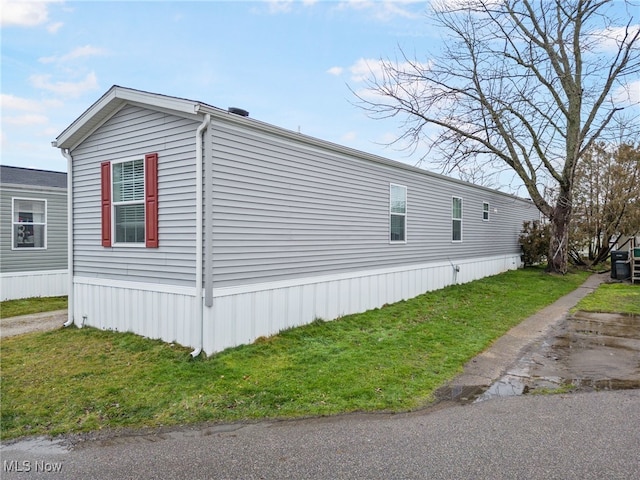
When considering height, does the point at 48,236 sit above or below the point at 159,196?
below

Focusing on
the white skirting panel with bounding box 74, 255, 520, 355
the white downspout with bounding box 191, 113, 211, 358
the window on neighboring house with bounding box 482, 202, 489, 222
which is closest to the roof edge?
the white downspout with bounding box 191, 113, 211, 358

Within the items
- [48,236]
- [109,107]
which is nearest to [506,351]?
[109,107]

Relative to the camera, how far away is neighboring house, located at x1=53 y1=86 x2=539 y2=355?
564 centimetres

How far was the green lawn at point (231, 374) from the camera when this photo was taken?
3975 mm

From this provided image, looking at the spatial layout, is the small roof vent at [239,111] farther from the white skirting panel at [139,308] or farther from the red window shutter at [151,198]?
the white skirting panel at [139,308]

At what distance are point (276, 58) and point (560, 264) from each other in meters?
13.1

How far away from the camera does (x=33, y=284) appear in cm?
1102

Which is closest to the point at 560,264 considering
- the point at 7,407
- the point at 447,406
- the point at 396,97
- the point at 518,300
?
the point at 518,300

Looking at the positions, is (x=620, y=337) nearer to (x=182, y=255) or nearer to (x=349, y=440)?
(x=349, y=440)

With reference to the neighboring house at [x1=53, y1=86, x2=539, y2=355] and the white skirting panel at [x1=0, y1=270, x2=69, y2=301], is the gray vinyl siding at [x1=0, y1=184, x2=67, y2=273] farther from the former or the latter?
the neighboring house at [x1=53, y1=86, x2=539, y2=355]

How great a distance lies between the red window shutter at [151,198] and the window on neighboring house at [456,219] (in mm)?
9160
